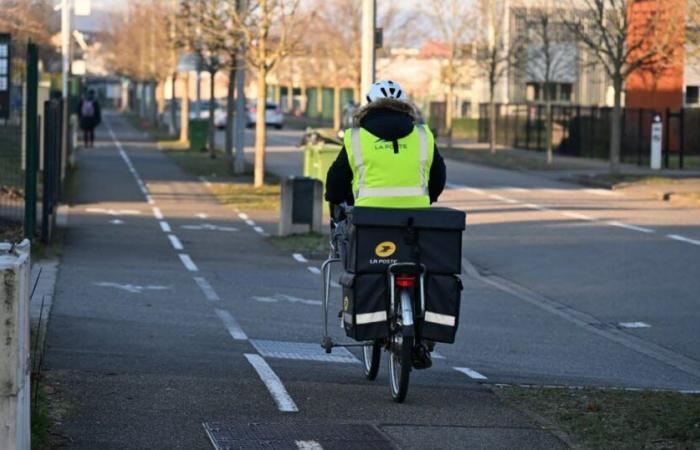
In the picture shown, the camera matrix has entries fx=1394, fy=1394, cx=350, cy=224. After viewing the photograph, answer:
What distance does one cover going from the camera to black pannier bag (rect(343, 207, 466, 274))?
775 cm

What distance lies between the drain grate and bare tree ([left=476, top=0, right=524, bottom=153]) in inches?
1564

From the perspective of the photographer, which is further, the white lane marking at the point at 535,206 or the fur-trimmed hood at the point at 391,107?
the white lane marking at the point at 535,206

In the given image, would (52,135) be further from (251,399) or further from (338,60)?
(338,60)

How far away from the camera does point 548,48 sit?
46.0 m

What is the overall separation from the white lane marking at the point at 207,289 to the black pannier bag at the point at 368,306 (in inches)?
243

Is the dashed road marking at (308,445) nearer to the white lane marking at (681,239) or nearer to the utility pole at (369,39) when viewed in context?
the white lane marking at (681,239)

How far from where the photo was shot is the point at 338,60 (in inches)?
2699

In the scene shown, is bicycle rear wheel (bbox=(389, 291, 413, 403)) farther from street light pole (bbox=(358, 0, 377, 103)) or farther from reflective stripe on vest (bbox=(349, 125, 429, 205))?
street light pole (bbox=(358, 0, 377, 103))

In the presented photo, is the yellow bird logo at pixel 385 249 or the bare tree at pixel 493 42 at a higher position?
the bare tree at pixel 493 42

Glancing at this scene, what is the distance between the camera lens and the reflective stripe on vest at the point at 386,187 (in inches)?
322

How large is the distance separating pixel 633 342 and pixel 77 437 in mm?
6622

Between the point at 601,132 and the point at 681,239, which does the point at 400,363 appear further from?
the point at 601,132

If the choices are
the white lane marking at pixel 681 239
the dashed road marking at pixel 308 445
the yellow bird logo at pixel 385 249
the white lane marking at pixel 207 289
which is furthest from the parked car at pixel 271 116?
the dashed road marking at pixel 308 445

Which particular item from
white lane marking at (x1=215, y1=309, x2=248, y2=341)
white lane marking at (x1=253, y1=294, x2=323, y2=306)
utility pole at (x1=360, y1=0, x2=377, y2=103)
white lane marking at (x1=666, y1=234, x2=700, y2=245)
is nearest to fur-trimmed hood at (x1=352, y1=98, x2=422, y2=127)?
white lane marking at (x1=215, y1=309, x2=248, y2=341)
